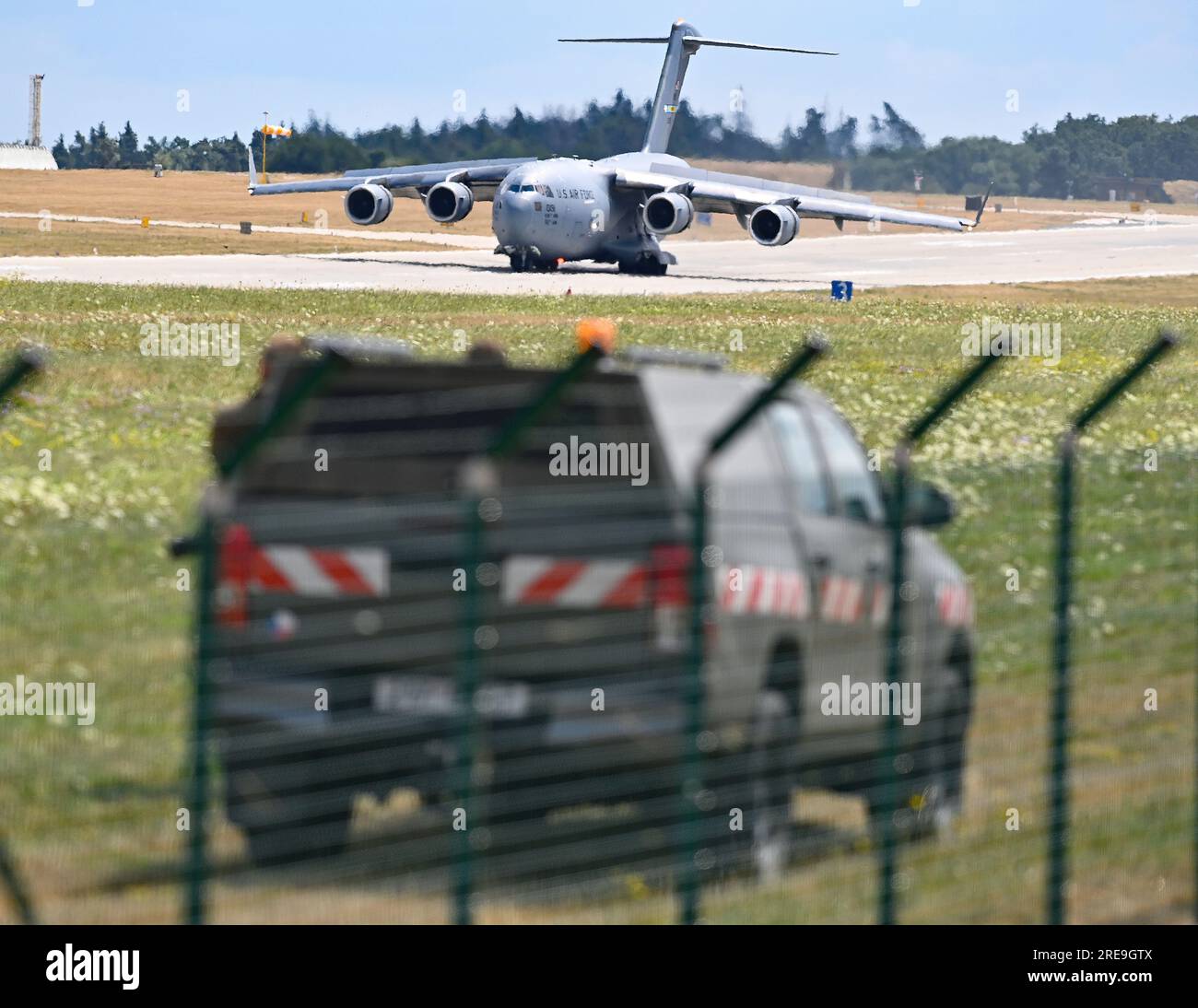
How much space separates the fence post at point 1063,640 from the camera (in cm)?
638

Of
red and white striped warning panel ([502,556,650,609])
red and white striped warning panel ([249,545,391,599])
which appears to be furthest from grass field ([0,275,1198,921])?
red and white striped warning panel ([502,556,650,609])

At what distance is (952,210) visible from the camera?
121 m

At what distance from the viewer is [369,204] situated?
61.5m

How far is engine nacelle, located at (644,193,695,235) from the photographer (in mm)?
58250

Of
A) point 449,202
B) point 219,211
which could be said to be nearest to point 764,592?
point 449,202

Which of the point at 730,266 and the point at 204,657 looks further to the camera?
the point at 730,266

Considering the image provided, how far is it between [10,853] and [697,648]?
93.1 inches

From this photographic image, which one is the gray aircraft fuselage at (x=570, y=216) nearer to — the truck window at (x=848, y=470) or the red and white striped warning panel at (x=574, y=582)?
the truck window at (x=848, y=470)

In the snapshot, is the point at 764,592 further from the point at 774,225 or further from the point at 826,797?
the point at 774,225

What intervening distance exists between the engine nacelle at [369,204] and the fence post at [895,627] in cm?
5601

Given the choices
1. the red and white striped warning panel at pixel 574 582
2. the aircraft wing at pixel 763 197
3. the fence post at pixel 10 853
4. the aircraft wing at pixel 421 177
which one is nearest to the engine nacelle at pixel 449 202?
the aircraft wing at pixel 421 177

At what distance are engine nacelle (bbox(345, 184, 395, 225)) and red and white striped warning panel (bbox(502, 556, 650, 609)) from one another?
184 feet
